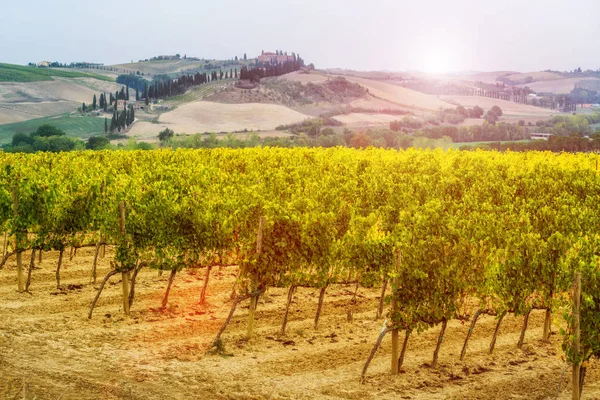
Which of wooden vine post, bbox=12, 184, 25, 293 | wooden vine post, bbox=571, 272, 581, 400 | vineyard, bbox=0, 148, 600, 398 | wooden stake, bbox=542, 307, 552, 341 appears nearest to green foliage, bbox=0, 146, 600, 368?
vineyard, bbox=0, 148, 600, 398

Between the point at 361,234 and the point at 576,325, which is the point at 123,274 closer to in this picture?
the point at 361,234

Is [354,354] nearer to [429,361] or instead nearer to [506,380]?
[429,361]

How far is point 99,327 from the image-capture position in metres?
24.2

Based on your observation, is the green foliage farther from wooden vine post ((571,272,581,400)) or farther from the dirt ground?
the dirt ground

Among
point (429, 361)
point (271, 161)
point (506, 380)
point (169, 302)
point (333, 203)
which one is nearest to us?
point (506, 380)

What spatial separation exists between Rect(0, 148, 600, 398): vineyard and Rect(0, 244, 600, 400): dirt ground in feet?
0.87

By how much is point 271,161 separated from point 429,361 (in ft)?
110

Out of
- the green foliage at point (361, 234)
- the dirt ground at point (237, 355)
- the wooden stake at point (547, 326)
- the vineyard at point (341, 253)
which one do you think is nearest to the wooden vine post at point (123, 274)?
the vineyard at point (341, 253)

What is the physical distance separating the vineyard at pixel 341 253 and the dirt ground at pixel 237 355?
0.87 feet

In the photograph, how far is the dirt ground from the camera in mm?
19016

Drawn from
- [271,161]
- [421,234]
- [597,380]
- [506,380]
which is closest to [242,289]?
[421,234]

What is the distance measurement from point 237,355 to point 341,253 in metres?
5.25

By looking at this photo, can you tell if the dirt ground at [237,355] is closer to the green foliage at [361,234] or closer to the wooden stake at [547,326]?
the wooden stake at [547,326]

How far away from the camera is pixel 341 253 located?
24.5m
